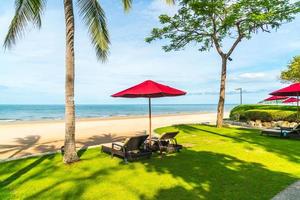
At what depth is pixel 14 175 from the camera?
737 cm

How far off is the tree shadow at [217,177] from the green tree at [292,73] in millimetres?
25288

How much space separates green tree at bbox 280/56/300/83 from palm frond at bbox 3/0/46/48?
1123 inches

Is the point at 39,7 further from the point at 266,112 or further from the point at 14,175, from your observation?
the point at 266,112

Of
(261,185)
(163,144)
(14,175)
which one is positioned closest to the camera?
(261,185)

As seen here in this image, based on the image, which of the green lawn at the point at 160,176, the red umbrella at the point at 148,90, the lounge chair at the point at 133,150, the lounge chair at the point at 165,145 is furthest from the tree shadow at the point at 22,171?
the lounge chair at the point at 165,145

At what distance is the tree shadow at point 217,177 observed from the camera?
18.5 ft

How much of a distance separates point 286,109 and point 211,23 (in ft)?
26.7

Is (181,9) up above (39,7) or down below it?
above

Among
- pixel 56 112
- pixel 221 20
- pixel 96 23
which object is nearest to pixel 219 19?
pixel 221 20

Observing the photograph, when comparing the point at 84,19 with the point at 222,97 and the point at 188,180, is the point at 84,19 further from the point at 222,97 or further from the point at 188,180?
the point at 222,97

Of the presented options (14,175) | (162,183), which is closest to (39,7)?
(14,175)

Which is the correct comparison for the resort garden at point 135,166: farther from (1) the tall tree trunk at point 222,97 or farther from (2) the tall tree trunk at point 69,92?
(1) the tall tree trunk at point 222,97

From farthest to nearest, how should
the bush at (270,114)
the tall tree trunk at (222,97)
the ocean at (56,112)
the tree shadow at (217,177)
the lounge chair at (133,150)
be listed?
the ocean at (56,112) < the bush at (270,114) < the tall tree trunk at (222,97) < the lounge chair at (133,150) < the tree shadow at (217,177)

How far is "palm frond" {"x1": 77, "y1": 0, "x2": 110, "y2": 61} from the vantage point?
30.7ft
